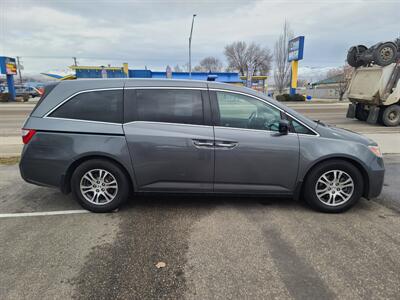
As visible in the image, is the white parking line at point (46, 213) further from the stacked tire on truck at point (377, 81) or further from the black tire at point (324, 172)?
the stacked tire on truck at point (377, 81)

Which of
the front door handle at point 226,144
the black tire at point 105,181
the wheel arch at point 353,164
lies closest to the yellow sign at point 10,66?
the black tire at point 105,181

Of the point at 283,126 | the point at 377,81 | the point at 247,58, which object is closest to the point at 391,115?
the point at 377,81

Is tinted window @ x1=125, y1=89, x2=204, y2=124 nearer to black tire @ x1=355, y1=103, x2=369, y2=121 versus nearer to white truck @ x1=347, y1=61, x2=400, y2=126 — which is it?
white truck @ x1=347, y1=61, x2=400, y2=126

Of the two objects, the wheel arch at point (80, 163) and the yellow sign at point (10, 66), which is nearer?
the wheel arch at point (80, 163)

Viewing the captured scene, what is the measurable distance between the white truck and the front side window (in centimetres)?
1020

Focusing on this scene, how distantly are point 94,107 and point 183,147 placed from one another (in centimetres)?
133

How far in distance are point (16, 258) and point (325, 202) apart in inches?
147

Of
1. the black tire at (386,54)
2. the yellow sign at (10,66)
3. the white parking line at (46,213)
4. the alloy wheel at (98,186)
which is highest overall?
the yellow sign at (10,66)

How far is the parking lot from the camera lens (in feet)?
7.79

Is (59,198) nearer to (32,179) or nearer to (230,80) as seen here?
(32,179)

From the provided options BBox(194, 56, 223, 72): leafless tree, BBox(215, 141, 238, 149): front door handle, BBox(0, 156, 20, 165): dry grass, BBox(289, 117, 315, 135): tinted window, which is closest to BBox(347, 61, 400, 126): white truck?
BBox(289, 117, 315, 135): tinted window

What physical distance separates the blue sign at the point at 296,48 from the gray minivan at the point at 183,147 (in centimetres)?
3084

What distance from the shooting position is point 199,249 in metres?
2.95

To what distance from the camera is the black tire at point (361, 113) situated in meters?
13.4
